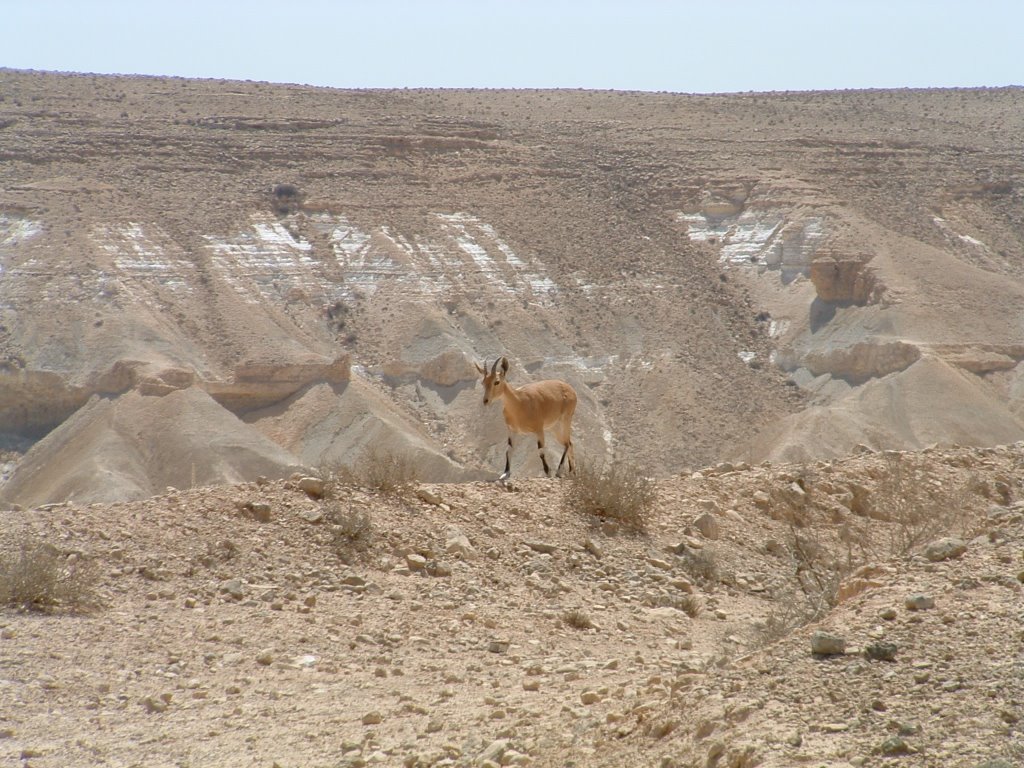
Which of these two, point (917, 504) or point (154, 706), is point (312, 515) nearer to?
point (154, 706)

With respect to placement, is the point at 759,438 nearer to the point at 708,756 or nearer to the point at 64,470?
the point at 64,470

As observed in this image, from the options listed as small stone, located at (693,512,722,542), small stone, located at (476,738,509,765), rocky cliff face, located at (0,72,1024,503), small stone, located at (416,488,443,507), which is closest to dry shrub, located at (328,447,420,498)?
small stone, located at (416,488,443,507)

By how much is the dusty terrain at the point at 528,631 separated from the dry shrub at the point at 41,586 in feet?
0.62

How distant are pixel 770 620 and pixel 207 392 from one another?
3276cm

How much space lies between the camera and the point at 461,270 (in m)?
48.6

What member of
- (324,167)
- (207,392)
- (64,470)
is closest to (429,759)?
(64,470)

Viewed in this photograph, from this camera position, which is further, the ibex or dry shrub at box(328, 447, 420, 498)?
the ibex

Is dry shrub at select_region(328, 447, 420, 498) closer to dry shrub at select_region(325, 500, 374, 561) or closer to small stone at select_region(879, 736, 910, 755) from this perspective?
dry shrub at select_region(325, 500, 374, 561)

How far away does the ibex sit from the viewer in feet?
53.5

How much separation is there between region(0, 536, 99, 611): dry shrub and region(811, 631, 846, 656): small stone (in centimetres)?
517

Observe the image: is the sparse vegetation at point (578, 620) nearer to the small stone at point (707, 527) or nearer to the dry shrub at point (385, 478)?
the dry shrub at point (385, 478)

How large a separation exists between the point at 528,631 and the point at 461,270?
3976 centimetres

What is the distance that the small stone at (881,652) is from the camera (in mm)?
5910

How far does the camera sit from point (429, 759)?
6496 millimetres
